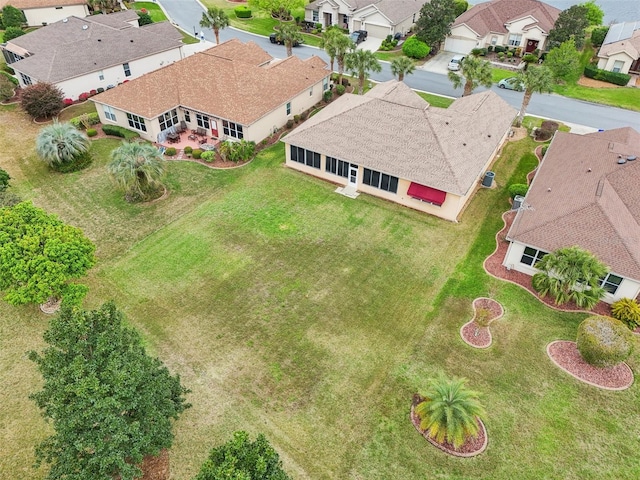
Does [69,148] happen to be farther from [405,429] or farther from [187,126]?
[405,429]

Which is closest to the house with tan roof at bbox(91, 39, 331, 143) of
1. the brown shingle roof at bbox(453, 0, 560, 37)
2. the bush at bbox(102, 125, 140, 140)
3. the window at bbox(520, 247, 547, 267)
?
the bush at bbox(102, 125, 140, 140)

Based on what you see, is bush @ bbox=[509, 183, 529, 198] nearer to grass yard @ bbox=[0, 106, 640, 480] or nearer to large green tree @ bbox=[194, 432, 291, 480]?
grass yard @ bbox=[0, 106, 640, 480]

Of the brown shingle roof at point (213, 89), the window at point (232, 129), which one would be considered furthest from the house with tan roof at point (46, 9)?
the window at point (232, 129)

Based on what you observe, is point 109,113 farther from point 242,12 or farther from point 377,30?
point 242,12

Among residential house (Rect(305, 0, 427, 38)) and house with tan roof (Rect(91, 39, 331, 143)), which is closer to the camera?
house with tan roof (Rect(91, 39, 331, 143))

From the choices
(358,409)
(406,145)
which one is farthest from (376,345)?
(406,145)

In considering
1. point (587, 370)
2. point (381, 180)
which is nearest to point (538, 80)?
point (381, 180)

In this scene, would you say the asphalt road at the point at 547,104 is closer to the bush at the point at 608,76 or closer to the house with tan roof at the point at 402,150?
the bush at the point at 608,76
